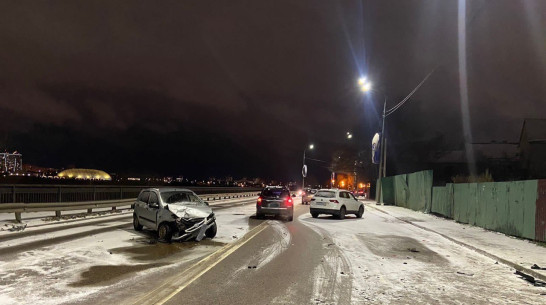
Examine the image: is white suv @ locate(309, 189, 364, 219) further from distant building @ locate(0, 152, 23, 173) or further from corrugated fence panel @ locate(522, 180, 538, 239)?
distant building @ locate(0, 152, 23, 173)

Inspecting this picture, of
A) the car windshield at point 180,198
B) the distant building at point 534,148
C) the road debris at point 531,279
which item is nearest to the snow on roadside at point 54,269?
the car windshield at point 180,198

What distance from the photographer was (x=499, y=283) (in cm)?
780

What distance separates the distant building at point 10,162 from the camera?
191 feet

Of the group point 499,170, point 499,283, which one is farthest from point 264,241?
point 499,170

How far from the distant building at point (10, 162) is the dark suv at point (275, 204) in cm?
4684

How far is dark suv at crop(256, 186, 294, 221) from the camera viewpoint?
19.8 m

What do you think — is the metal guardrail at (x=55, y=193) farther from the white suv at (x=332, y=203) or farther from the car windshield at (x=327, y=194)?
the car windshield at (x=327, y=194)

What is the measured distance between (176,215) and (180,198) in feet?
5.41

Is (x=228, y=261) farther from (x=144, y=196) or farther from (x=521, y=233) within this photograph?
(x=521, y=233)

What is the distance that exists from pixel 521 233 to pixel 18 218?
17996mm

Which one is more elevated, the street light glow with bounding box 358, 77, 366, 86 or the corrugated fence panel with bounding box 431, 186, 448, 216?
the street light glow with bounding box 358, 77, 366, 86

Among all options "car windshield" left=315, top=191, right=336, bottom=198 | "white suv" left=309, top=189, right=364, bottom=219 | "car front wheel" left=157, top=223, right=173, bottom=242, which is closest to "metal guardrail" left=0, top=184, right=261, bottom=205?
"car front wheel" left=157, top=223, right=173, bottom=242

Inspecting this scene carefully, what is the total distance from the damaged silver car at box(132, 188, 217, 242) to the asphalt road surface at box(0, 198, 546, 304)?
370mm

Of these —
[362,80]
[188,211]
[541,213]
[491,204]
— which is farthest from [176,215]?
[362,80]
